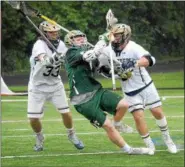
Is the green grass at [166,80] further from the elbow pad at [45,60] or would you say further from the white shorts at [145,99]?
the elbow pad at [45,60]

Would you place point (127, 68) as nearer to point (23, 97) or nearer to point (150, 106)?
point (150, 106)

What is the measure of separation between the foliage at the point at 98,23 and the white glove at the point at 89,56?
18.2m

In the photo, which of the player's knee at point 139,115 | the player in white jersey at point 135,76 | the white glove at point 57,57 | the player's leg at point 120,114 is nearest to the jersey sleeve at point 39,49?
the white glove at point 57,57

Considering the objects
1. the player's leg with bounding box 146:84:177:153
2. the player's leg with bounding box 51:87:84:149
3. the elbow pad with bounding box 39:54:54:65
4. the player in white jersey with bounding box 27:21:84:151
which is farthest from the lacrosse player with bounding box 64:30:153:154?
the player's leg with bounding box 51:87:84:149

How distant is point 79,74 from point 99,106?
52 centimetres

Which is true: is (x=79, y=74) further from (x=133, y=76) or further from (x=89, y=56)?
(x=133, y=76)

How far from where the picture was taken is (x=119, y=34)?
916 cm

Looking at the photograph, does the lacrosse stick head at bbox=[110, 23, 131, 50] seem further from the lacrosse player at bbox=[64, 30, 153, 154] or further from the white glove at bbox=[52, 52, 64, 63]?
the white glove at bbox=[52, 52, 64, 63]

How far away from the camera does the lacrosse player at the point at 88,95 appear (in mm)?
8672

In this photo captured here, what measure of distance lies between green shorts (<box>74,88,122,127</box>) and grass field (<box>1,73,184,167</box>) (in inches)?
25.3

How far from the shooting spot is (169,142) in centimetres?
965

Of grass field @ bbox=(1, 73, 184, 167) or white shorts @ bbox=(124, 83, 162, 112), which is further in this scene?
white shorts @ bbox=(124, 83, 162, 112)

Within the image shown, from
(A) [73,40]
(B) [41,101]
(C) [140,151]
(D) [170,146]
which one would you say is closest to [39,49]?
(A) [73,40]

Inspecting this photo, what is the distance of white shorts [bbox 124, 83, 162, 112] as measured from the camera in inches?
372
